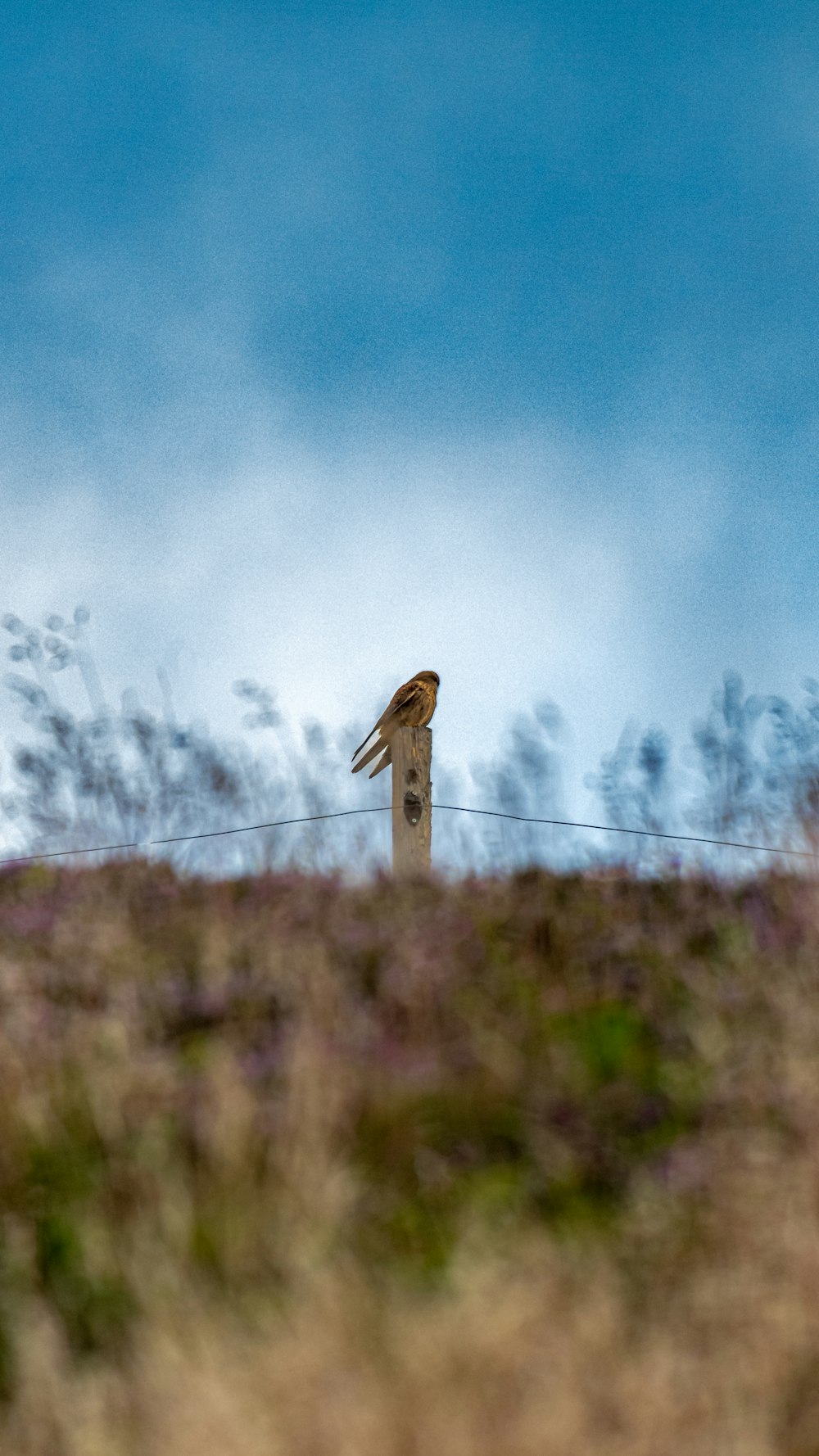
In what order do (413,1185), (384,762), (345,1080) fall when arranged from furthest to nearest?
(384,762) → (345,1080) → (413,1185)

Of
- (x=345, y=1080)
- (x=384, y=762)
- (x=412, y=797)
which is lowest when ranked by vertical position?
(x=345, y=1080)

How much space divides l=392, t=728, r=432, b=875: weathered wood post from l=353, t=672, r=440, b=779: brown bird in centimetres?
9

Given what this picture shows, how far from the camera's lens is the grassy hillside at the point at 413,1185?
233 cm

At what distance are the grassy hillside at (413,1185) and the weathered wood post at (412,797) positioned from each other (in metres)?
3.20

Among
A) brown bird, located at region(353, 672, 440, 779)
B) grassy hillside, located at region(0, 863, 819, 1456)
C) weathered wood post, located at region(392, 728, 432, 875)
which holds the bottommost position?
grassy hillside, located at region(0, 863, 819, 1456)

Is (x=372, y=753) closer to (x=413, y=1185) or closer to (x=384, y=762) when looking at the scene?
(x=384, y=762)

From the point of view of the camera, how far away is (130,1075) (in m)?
3.29

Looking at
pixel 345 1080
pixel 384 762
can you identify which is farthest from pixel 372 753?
pixel 345 1080

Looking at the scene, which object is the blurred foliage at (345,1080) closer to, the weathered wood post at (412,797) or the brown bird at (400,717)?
the weathered wood post at (412,797)

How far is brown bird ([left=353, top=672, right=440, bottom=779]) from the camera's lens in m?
8.23

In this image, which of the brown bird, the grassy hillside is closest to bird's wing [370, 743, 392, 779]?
the brown bird

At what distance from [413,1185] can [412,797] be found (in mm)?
4875

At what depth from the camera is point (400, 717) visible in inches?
326

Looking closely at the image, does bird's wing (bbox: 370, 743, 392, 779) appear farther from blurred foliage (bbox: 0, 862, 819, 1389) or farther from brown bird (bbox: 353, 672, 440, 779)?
blurred foliage (bbox: 0, 862, 819, 1389)
